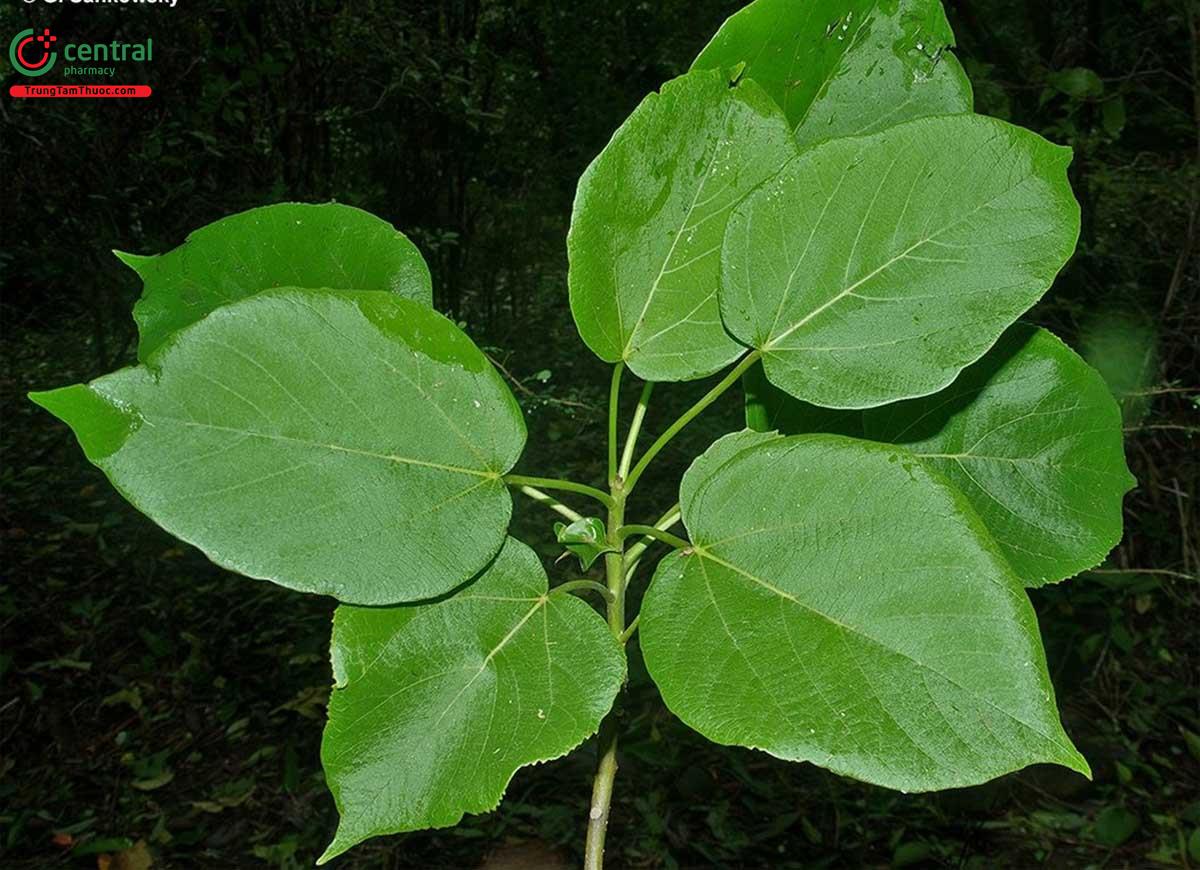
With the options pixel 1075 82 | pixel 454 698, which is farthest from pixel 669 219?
pixel 1075 82

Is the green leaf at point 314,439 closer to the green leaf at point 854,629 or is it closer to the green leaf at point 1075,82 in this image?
the green leaf at point 854,629

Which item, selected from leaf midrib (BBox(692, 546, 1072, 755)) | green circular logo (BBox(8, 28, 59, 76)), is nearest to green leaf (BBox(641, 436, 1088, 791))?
leaf midrib (BBox(692, 546, 1072, 755))

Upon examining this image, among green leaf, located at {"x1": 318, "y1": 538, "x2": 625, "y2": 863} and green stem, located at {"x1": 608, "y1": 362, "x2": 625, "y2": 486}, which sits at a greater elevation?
green stem, located at {"x1": 608, "y1": 362, "x2": 625, "y2": 486}

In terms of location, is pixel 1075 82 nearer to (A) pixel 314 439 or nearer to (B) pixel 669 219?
(B) pixel 669 219

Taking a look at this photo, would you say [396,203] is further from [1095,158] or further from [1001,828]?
[1001,828]

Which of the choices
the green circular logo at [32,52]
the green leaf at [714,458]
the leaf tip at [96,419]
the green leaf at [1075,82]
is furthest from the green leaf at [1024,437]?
the green circular logo at [32,52]

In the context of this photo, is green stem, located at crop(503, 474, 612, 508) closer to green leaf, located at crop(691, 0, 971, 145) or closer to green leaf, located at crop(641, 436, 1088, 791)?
green leaf, located at crop(641, 436, 1088, 791)

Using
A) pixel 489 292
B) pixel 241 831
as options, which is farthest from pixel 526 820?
pixel 489 292
